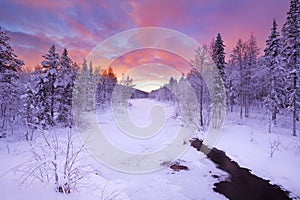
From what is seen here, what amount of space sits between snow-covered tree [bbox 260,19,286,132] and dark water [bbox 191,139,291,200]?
12.6 m

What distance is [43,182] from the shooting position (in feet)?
15.3

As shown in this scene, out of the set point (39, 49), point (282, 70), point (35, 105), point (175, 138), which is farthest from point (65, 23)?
point (282, 70)

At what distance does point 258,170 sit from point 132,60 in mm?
16977

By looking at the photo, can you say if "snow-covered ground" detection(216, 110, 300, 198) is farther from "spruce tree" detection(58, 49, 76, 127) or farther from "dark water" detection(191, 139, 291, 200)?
"spruce tree" detection(58, 49, 76, 127)

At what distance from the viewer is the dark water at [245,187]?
22.9 feet

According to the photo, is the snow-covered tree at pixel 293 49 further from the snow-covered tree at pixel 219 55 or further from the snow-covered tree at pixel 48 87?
the snow-covered tree at pixel 48 87

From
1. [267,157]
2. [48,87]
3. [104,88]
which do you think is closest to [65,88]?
[48,87]

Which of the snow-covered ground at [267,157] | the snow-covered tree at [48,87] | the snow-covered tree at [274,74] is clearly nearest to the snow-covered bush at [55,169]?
the snow-covered ground at [267,157]

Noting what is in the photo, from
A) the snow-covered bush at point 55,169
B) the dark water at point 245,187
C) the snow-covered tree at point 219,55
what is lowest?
the dark water at point 245,187

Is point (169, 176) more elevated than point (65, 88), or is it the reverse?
point (65, 88)

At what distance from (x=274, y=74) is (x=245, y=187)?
16663 mm

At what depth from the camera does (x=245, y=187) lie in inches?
303

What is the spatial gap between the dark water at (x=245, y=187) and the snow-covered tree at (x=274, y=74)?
41.3 ft

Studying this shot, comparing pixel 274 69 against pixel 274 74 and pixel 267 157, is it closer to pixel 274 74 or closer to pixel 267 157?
pixel 274 74
